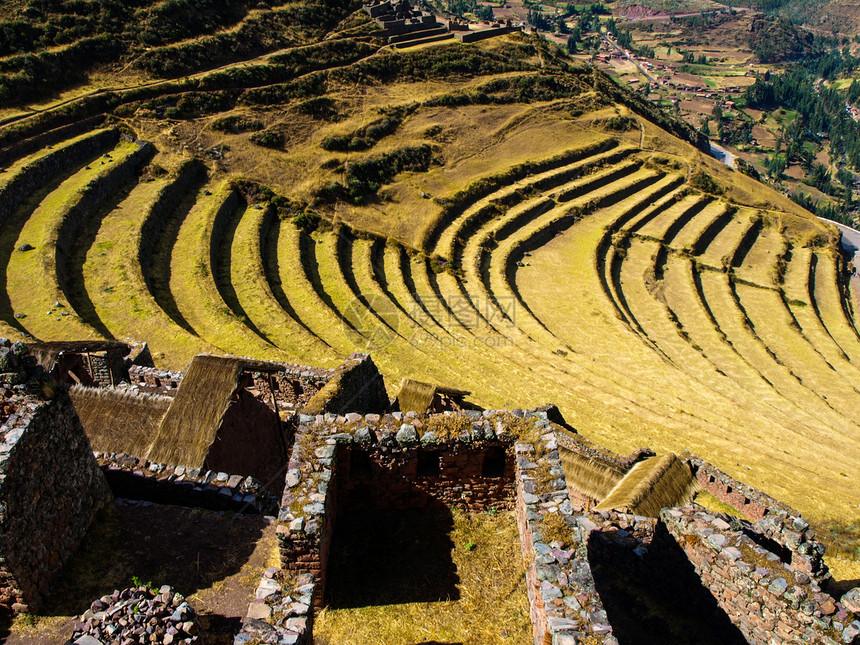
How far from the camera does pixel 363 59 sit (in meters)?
58.7

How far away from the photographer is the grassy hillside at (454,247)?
82.8 ft

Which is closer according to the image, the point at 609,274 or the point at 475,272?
the point at 475,272

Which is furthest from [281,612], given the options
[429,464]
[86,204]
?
[86,204]

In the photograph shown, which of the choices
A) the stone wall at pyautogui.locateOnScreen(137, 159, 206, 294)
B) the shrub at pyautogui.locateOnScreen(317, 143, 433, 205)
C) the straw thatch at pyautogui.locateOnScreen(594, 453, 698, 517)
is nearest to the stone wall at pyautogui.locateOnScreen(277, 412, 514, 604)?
the straw thatch at pyautogui.locateOnScreen(594, 453, 698, 517)

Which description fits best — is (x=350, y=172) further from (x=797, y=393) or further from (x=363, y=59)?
(x=797, y=393)

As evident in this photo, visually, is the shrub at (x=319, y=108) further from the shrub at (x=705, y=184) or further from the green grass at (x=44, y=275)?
the shrub at (x=705, y=184)

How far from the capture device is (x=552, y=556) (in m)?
6.51

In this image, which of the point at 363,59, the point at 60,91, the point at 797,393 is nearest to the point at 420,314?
the point at 797,393

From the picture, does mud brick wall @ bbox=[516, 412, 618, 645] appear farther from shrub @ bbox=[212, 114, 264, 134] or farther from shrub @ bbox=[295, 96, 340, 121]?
shrub @ bbox=[295, 96, 340, 121]

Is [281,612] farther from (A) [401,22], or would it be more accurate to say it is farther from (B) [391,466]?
(A) [401,22]

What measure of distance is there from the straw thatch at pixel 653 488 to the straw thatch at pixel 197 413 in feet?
25.7

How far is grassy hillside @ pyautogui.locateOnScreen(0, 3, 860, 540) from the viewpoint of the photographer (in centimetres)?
2523

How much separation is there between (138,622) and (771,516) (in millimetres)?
11339

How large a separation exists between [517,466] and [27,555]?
6244 mm
